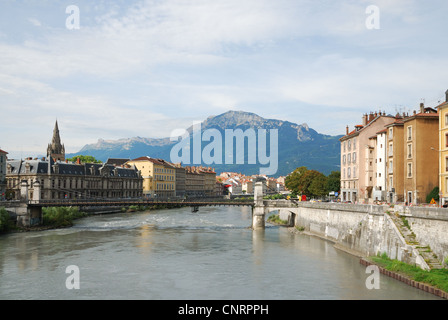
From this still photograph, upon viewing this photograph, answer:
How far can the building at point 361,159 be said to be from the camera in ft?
181

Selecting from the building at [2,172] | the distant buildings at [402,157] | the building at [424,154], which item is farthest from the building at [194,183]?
the building at [424,154]

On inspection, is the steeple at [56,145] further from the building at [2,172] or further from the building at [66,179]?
the building at [2,172]

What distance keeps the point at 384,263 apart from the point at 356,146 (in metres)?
31.8

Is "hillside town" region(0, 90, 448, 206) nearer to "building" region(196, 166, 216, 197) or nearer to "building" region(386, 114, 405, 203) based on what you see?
"building" region(386, 114, 405, 203)

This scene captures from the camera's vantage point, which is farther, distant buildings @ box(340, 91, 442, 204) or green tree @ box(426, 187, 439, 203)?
distant buildings @ box(340, 91, 442, 204)

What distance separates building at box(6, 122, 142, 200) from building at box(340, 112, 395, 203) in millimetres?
47826

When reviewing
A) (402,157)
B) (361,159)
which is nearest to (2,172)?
(361,159)

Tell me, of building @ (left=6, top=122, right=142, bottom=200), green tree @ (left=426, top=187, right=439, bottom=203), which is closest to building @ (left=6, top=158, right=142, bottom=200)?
building @ (left=6, top=122, right=142, bottom=200)

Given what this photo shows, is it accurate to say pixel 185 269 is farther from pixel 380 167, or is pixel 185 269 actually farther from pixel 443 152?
pixel 380 167

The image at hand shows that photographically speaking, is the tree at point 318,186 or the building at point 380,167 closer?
the building at point 380,167

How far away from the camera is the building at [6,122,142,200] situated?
8488cm

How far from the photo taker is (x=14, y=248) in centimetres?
4162

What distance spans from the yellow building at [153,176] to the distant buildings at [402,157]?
3172 inches

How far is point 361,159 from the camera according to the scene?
189 feet
